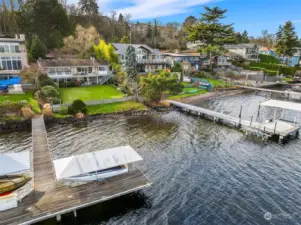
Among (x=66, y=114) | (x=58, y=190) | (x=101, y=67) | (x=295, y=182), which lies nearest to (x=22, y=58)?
(x=101, y=67)

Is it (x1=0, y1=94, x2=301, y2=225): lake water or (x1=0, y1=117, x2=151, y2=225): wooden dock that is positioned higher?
(x1=0, y1=117, x2=151, y2=225): wooden dock

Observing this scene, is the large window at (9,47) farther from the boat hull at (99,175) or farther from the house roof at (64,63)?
the boat hull at (99,175)

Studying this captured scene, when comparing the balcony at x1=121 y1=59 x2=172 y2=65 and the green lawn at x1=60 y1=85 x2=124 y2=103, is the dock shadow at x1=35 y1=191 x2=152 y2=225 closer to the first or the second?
the green lawn at x1=60 y1=85 x2=124 y2=103

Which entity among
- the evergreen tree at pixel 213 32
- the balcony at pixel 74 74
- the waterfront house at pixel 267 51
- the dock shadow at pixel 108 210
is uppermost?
the evergreen tree at pixel 213 32

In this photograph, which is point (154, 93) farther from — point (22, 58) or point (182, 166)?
point (22, 58)

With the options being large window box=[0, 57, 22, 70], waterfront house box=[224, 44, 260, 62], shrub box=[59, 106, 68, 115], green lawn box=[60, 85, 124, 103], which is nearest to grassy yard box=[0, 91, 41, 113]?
shrub box=[59, 106, 68, 115]

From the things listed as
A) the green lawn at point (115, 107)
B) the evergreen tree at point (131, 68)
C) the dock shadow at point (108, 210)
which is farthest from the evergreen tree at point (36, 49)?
the dock shadow at point (108, 210)
